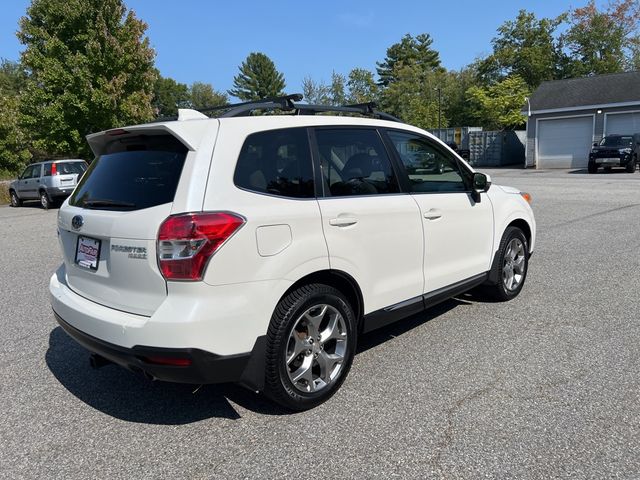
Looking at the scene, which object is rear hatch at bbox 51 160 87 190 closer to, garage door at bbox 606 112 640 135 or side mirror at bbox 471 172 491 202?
side mirror at bbox 471 172 491 202

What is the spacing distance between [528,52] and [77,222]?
54019 mm

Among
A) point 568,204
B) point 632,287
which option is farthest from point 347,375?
point 568,204

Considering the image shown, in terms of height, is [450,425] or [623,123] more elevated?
[623,123]

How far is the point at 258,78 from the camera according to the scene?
78.6 m

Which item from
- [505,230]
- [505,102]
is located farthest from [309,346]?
[505,102]

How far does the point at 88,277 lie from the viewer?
125 inches

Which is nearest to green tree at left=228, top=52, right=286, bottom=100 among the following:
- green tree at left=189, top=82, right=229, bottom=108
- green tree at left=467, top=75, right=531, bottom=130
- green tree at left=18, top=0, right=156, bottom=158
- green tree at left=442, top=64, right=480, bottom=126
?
green tree at left=189, top=82, right=229, bottom=108

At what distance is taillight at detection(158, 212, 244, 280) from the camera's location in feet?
8.60

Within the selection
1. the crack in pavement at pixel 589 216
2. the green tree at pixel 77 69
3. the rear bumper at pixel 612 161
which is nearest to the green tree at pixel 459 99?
the rear bumper at pixel 612 161

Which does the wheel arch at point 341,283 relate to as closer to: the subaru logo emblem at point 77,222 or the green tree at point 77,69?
the subaru logo emblem at point 77,222

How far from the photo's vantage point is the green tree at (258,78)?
7819 cm

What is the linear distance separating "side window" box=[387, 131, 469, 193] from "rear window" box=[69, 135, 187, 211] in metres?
1.74

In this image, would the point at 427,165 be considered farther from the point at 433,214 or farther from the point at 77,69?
the point at 77,69

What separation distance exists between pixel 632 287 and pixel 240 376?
4.67 metres
